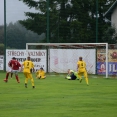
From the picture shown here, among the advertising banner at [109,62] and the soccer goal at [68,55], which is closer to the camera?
the advertising banner at [109,62]

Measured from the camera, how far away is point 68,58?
46688 mm

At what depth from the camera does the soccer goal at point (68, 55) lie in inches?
1772

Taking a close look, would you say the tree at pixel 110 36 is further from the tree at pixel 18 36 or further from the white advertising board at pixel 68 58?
the tree at pixel 18 36

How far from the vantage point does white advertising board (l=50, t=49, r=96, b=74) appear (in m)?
45.7

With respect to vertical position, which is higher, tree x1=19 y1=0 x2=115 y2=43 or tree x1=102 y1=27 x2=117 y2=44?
tree x1=19 y1=0 x2=115 y2=43

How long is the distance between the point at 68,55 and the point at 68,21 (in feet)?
14.9

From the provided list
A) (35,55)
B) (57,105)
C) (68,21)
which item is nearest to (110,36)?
(68,21)

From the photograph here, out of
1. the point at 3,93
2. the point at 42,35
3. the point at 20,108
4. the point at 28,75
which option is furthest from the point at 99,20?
the point at 20,108

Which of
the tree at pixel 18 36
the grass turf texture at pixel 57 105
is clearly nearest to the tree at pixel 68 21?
the tree at pixel 18 36

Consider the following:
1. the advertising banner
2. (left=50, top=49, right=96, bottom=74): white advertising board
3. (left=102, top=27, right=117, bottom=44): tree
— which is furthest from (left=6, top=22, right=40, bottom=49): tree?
the advertising banner

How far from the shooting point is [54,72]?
46.4 m

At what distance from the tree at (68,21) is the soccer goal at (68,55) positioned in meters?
2.38

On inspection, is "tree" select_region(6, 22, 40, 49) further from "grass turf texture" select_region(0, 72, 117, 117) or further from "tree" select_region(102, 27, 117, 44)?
"grass turf texture" select_region(0, 72, 117, 117)

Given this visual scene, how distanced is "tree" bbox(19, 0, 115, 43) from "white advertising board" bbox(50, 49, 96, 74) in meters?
2.84
